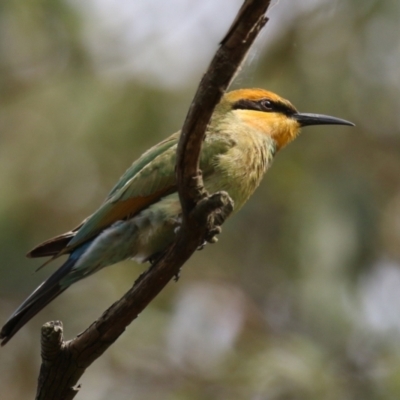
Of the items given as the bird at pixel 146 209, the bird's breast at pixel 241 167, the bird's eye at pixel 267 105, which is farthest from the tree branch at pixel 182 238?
the bird's eye at pixel 267 105

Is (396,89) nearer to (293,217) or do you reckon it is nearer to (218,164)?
(293,217)

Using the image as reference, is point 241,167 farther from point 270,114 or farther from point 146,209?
point 270,114

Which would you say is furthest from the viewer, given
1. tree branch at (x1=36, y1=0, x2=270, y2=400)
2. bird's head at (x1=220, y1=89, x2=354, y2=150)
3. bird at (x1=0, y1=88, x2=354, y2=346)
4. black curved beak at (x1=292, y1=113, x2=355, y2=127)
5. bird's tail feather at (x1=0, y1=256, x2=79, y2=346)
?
black curved beak at (x1=292, y1=113, x2=355, y2=127)

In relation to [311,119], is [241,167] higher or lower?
lower

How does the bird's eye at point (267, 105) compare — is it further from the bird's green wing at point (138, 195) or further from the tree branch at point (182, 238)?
the tree branch at point (182, 238)

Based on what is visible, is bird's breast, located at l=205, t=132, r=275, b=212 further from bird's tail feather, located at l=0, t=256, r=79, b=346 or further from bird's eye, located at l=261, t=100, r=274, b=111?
bird's tail feather, located at l=0, t=256, r=79, b=346

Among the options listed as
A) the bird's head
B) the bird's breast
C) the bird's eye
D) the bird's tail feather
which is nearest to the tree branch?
the bird's tail feather

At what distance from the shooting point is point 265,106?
2977 mm

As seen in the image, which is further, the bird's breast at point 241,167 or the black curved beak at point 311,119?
the black curved beak at point 311,119

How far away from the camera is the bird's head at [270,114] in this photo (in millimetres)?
2873

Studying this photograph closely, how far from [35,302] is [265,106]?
3.78 ft

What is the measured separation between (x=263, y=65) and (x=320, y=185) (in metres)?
0.75

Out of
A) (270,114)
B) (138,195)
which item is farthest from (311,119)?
(138,195)

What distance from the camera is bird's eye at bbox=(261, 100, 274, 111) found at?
9.75 feet
